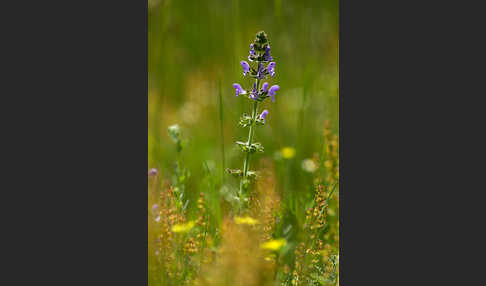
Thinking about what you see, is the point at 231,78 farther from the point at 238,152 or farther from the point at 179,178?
the point at 179,178

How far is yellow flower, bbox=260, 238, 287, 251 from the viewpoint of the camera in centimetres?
373

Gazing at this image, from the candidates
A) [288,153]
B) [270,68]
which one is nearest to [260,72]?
[270,68]

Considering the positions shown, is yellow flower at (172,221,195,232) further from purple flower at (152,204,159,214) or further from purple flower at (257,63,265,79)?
purple flower at (257,63,265,79)

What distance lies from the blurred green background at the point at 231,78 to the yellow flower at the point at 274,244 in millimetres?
656

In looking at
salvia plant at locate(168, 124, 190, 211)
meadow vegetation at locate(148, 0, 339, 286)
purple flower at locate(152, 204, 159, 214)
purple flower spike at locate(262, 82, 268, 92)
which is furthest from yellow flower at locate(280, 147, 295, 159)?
purple flower at locate(152, 204, 159, 214)

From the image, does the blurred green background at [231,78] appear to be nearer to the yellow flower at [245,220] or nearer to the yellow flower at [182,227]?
the yellow flower at [182,227]

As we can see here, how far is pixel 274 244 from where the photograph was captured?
149 inches

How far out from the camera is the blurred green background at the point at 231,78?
4848 mm

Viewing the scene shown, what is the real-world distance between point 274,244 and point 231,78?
6.86ft

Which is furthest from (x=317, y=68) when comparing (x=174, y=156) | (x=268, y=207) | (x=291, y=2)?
(x=268, y=207)

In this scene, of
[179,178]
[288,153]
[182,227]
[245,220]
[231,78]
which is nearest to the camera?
[245,220]

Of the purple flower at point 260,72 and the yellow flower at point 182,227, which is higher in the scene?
the purple flower at point 260,72

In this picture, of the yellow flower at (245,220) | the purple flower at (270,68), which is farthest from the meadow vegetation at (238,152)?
the purple flower at (270,68)

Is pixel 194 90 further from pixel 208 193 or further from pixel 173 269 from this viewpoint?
pixel 173 269
